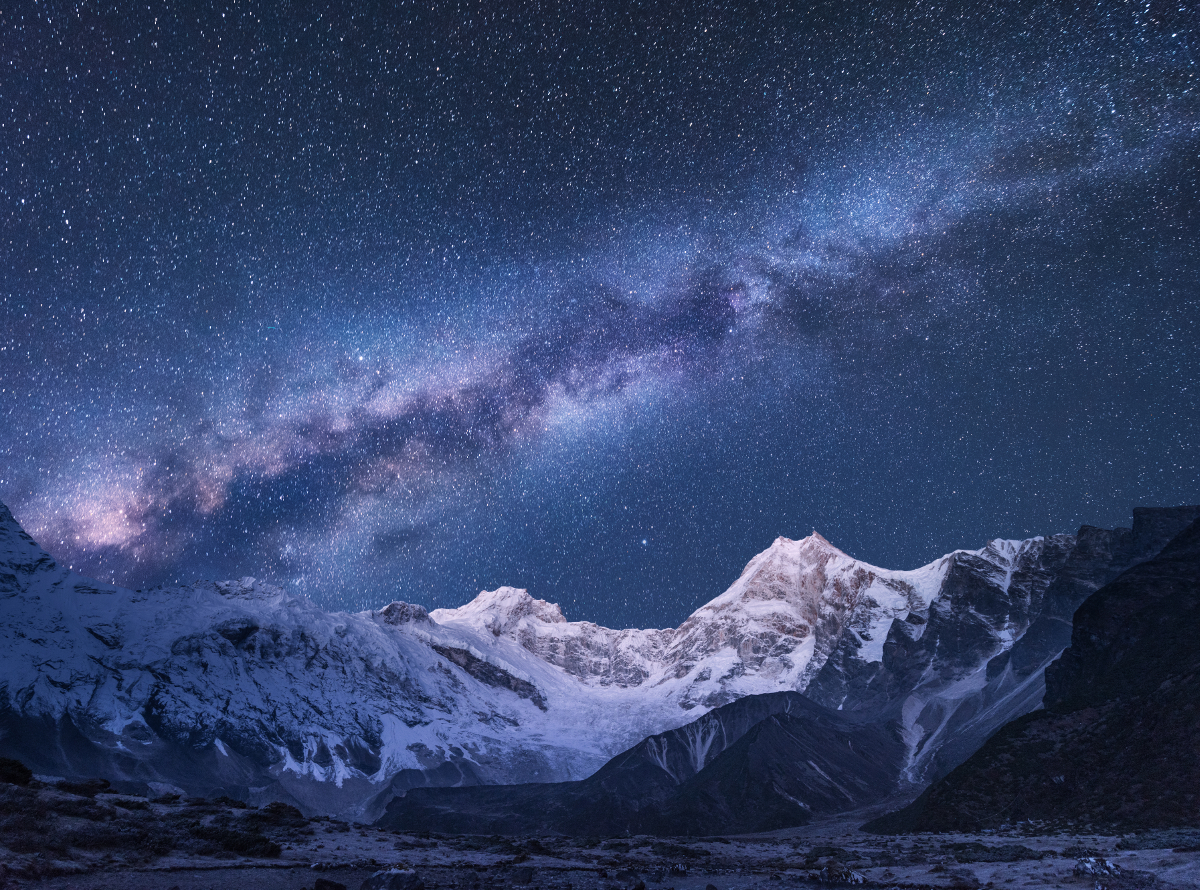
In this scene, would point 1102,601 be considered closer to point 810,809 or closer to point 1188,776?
point 1188,776

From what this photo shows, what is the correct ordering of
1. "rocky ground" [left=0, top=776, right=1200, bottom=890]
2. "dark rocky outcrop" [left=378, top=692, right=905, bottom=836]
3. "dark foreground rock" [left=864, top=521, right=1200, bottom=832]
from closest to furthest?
"rocky ground" [left=0, top=776, right=1200, bottom=890], "dark foreground rock" [left=864, top=521, right=1200, bottom=832], "dark rocky outcrop" [left=378, top=692, right=905, bottom=836]

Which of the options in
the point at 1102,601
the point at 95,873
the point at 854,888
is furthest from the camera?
the point at 1102,601

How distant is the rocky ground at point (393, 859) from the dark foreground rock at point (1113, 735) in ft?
26.3

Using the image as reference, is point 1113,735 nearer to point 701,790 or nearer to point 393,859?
point 393,859

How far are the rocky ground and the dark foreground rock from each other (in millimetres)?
8029

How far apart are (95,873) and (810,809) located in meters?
127

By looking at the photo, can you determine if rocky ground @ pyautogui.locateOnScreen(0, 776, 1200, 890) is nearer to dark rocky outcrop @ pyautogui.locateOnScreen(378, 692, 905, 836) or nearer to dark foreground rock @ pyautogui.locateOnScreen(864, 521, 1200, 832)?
dark foreground rock @ pyautogui.locateOnScreen(864, 521, 1200, 832)

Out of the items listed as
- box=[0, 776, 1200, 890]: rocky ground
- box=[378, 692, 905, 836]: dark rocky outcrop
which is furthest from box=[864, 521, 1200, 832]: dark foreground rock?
box=[378, 692, 905, 836]: dark rocky outcrop

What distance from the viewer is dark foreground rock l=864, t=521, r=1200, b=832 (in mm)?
53562

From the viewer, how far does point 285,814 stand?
46812mm

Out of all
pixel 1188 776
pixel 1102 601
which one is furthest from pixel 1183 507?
pixel 1188 776

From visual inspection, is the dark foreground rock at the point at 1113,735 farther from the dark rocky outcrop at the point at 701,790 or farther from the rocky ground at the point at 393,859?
the dark rocky outcrop at the point at 701,790

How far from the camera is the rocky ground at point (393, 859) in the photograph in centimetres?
2780

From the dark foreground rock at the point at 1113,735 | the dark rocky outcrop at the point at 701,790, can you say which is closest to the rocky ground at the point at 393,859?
the dark foreground rock at the point at 1113,735
